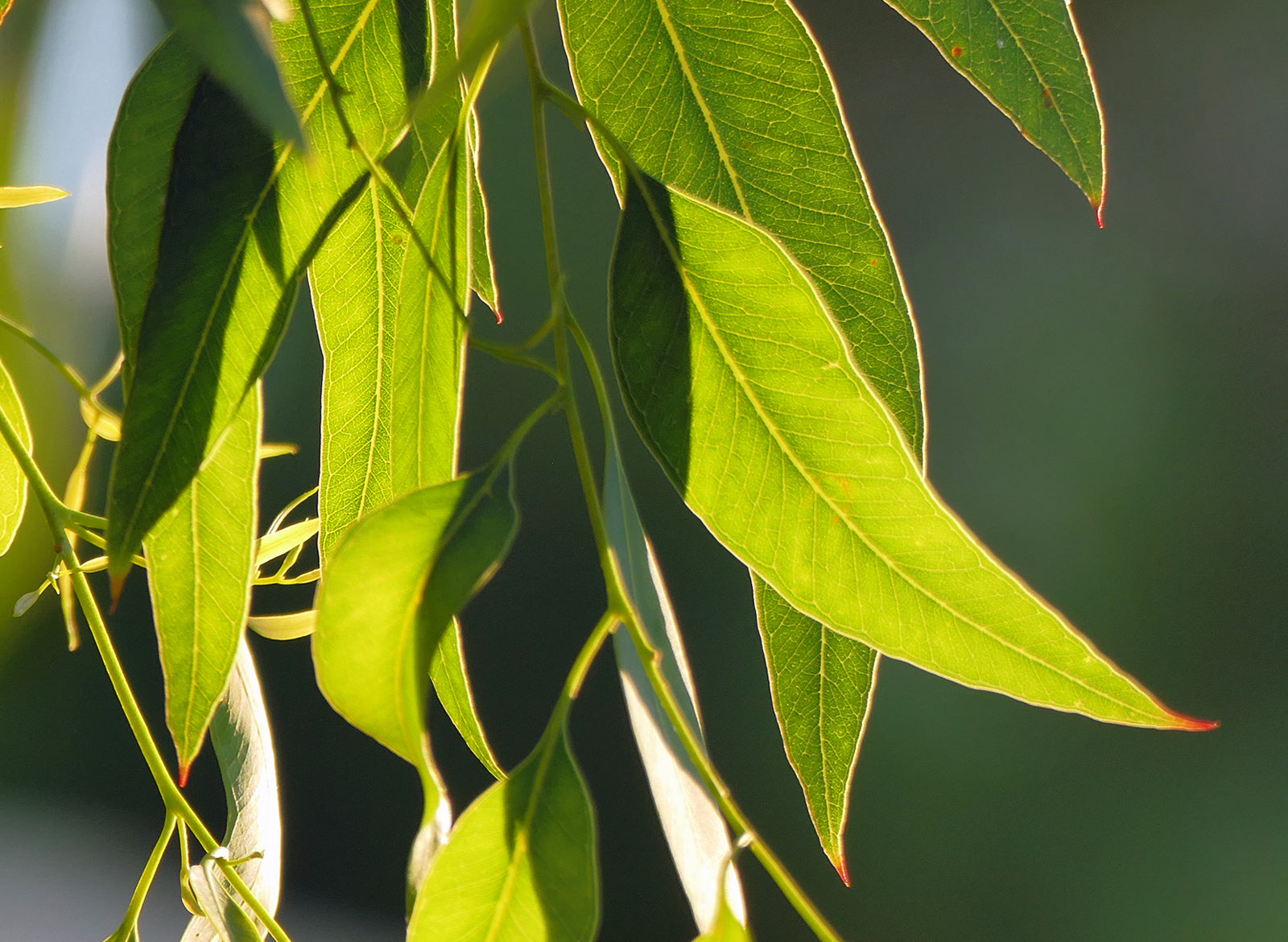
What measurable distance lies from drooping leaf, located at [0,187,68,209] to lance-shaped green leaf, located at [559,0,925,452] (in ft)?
0.59

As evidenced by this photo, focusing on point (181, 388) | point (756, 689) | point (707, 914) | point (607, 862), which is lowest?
point (607, 862)

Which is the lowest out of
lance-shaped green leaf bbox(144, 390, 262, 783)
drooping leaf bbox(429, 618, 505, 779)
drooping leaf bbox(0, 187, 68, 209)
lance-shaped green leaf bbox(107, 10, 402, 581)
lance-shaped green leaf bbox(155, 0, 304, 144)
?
drooping leaf bbox(429, 618, 505, 779)

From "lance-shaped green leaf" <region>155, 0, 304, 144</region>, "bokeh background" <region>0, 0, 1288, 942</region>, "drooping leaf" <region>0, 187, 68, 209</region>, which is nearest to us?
"lance-shaped green leaf" <region>155, 0, 304, 144</region>

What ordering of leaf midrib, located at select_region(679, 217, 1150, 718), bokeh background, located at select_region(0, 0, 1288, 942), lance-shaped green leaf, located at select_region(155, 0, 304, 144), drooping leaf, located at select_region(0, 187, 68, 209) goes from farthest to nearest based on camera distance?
bokeh background, located at select_region(0, 0, 1288, 942)
drooping leaf, located at select_region(0, 187, 68, 209)
leaf midrib, located at select_region(679, 217, 1150, 718)
lance-shaped green leaf, located at select_region(155, 0, 304, 144)

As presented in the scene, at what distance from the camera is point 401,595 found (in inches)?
9.1

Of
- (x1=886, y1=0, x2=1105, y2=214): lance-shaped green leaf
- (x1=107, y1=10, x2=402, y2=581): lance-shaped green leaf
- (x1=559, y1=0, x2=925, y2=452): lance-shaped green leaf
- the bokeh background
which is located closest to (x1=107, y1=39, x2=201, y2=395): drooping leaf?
(x1=107, y1=10, x2=402, y2=581): lance-shaped green leaf

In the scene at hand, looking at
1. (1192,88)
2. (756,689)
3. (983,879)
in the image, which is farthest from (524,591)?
(1192,88)

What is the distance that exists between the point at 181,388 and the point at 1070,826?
11.6 feet

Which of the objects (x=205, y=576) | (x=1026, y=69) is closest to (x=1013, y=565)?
(x=1026, y=69)

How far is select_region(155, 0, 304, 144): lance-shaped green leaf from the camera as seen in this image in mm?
160

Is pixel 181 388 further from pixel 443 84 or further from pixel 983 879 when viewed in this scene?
pixel 983 879

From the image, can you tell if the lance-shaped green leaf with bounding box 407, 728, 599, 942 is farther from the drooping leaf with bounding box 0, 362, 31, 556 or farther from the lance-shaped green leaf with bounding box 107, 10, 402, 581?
the drooping leaf with bounding box 0, 362, 31, 556

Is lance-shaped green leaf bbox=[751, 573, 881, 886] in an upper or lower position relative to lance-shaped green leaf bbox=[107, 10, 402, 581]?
lower

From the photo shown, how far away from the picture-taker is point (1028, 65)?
1.19ft
